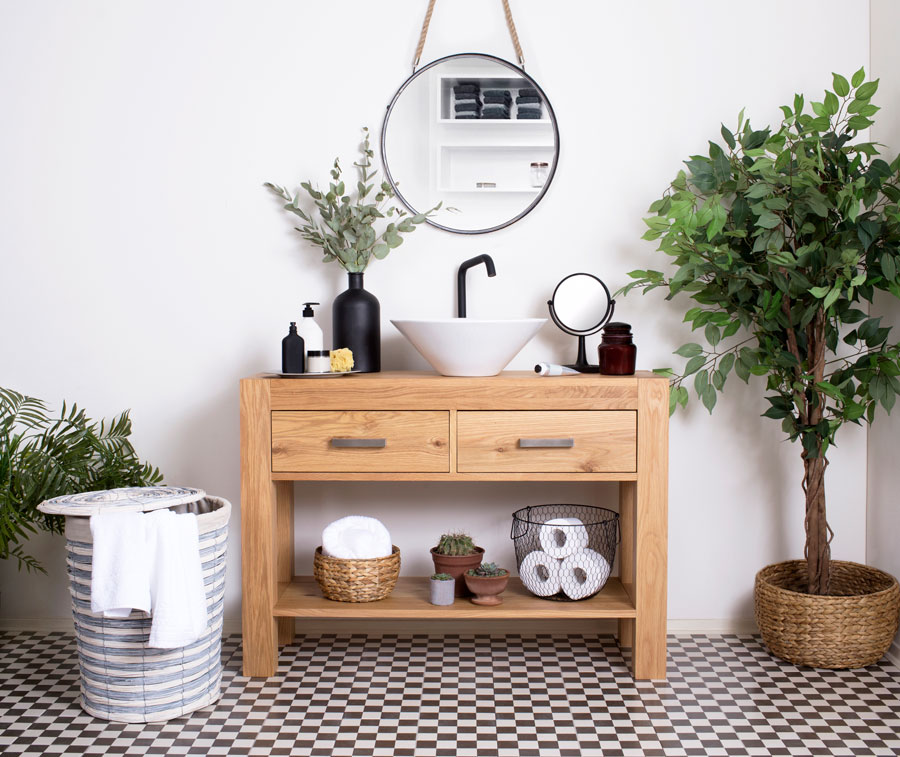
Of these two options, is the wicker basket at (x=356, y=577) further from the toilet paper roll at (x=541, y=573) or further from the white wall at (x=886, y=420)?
the white wall at (x=886, y=420)

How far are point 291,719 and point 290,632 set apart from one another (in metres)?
0.54

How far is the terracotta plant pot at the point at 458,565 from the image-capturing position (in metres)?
2.46

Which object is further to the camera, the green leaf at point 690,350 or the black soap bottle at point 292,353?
the green leaf at point 690,350

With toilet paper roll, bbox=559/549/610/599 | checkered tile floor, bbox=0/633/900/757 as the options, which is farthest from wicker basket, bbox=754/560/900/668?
toilet paper roll, bbox=559/549/610/599

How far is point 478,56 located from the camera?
8.64 feet

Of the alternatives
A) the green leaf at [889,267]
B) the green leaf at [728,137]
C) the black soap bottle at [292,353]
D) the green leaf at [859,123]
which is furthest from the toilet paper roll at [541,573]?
the green leaf at [859,123]

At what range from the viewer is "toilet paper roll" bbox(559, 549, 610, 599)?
2.40m

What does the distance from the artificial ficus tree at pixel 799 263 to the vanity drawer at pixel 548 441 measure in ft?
1.02

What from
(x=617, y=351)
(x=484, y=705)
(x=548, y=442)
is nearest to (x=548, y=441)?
(x=548, y=442)

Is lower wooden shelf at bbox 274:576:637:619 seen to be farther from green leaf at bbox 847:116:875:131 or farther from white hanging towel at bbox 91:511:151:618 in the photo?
green leaf at bbox 847:116:875:131

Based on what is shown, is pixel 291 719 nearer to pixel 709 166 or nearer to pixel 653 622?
pixel 653 622

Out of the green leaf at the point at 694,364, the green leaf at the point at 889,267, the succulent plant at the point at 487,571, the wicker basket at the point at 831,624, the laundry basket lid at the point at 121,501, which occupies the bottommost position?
the wicker basket at the point at 831,624

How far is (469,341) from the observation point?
7.54ft

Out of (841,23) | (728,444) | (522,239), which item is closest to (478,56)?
(522,239)
